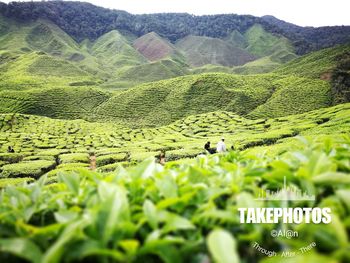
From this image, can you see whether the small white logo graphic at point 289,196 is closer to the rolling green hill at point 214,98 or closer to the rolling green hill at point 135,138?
the rolling green hill at point 135,138

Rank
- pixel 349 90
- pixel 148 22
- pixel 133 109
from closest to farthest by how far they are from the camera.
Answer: pixel 349 90 < pixel 133 109 < pixel 148 22

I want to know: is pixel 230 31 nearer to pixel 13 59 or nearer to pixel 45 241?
pixel 13 59

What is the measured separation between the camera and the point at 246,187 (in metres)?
1.58

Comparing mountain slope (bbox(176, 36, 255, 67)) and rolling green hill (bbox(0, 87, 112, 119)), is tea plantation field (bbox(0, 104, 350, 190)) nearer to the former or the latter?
rolling green hill (bbox(0, 87, 112, 119))

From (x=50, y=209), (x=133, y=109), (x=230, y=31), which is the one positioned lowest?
(x=133, y=109)

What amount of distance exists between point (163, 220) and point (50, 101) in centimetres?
4456

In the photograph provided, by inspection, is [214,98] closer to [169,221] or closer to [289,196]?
[289,196]

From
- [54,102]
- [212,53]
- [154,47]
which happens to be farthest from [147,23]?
[54,102]

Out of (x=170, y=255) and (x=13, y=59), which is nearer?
(x=170, y=255)

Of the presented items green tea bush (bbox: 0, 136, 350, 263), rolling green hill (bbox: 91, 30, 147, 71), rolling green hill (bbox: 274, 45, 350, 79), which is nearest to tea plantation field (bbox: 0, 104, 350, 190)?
green tea bush (bbox: 0, 136, 350, 263)

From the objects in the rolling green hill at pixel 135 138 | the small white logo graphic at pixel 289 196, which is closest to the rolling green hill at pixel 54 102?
the rolling green hill at pixel 135 138

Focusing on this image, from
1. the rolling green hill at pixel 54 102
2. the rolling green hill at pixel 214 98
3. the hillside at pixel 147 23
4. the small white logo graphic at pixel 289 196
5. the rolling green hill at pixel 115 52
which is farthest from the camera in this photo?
the hillside at pixel 147 23

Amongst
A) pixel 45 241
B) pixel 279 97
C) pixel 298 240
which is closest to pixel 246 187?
pixel 298 240

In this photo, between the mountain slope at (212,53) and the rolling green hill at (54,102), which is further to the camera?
the mountain slope at (212,53)
